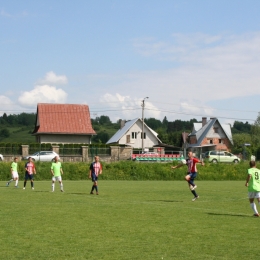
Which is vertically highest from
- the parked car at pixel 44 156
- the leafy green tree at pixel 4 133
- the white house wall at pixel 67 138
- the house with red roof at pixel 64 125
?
the leafy green tree at pixel 4 133

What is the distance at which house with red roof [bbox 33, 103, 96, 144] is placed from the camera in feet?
246

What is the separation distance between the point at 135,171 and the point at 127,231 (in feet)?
110

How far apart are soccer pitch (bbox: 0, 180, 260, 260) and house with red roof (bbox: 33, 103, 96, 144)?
184ft

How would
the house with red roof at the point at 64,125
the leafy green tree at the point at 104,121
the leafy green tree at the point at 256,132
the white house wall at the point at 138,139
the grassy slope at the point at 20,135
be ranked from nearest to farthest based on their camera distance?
the house with red roof at the point at 64,125 < the white house wall at the point at 138,139 < the leafy green tree at the point at 256,132 < the grassy slope at the point at 20,135 < the leafy green tree at the point at 104,121

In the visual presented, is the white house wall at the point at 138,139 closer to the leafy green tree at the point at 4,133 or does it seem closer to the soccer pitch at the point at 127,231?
the leafy green tree at the point at 4,133

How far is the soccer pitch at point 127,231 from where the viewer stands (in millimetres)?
9752

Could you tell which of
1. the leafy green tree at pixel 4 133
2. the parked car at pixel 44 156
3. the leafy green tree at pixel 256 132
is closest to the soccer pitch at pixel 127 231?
the parked car at pixel 44 156

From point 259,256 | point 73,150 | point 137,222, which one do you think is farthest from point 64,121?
point 259,256

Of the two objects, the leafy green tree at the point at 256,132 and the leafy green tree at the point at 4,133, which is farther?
the leafy green tree at the point at 4,133

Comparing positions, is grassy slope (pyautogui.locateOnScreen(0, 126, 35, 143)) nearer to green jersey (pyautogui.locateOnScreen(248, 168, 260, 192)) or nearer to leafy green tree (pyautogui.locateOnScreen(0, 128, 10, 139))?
leafy green tree (pyautogui.locateOnScreen(0, 128, 10, 139))

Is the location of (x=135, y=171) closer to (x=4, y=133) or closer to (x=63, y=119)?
(x=63, y=119)

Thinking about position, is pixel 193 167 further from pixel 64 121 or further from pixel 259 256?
pixel 64 121

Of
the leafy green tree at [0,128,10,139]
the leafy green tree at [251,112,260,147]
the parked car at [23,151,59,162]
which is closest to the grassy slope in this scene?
the leafy green tree at [0,128,10,139]

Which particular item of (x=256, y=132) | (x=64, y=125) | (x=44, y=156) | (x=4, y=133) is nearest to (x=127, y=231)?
(x=44, y=156)
